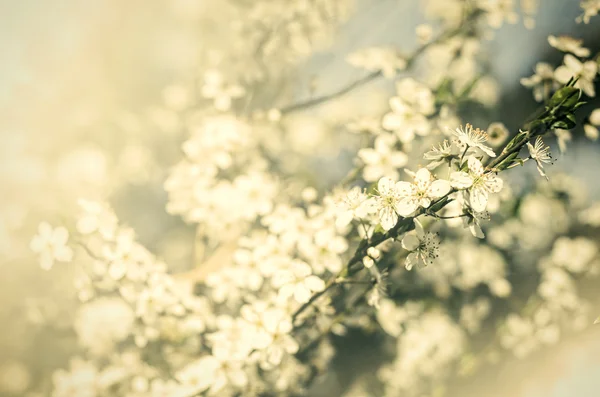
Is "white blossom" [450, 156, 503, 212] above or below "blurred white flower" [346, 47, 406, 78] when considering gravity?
below

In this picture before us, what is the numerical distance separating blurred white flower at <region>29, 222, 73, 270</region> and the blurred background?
0.20 metres

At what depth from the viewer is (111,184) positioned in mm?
1210

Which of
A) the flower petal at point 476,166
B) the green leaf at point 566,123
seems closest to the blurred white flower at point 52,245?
the flower petal at point 476,166

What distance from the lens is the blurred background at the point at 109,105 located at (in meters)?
1.10

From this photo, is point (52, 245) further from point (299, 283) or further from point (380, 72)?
point (380, 72)

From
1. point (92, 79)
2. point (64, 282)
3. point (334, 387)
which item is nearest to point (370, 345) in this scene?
point (334, 387)

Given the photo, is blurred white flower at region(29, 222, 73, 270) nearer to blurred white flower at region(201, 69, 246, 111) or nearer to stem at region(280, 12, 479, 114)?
blurred white flower at region(201, 69, 246, 111)

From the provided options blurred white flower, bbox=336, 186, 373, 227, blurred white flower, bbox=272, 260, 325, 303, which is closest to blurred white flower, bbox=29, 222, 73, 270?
blurred white flower, bbox=272, 260, 325, 303

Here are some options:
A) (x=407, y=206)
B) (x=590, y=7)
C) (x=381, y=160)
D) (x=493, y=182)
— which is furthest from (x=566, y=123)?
(x=590, y=7)

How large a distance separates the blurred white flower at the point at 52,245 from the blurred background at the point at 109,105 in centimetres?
20

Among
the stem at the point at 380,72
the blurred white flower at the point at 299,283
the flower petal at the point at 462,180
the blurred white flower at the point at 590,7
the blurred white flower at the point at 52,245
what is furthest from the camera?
the stem at the point at 380,72

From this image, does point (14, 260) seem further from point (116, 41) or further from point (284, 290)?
point (284, 290)

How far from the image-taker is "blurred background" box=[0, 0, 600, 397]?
3.60 feet

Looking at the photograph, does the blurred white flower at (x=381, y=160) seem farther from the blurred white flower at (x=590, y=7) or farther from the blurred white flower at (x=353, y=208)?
the blurred white flower at (x=590, y=7)
